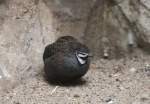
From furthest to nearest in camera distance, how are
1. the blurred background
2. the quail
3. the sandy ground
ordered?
the blurred background → the quail → the sandy ground

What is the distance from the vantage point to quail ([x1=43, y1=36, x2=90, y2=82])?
4277 millimetres

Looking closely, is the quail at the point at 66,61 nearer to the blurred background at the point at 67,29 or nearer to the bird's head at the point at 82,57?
the bird's head at the point at 82,57

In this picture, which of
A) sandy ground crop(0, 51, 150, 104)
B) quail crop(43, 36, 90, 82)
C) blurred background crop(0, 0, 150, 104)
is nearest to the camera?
sandy ground crop(0, 51, 150, 104)

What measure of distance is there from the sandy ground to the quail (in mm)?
127

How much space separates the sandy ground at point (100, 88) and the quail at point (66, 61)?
127 millimetres

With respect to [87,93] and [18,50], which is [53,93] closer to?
[87,93]

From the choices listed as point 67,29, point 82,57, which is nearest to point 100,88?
point 82,57

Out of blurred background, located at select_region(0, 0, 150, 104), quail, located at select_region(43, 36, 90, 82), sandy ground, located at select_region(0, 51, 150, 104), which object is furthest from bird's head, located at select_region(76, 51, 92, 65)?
blurred background, located at select_region(0, 0, 150, 104)

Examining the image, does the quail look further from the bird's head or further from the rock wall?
the rock wall

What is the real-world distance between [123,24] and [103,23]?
9.2 inches

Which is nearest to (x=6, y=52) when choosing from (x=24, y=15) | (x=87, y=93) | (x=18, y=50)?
(x=18, y=50)

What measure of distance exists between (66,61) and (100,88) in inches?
16.8

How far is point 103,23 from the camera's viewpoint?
4922mm

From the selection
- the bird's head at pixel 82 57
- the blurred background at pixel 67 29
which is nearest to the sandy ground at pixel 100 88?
the blurred background at pixel 67 29
